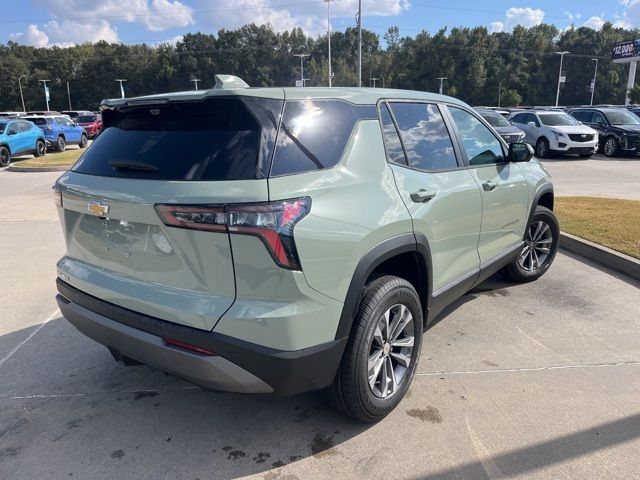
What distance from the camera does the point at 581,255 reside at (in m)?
6.20

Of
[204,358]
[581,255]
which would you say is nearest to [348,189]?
[204,358]

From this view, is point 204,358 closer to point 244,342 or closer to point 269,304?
point 244,342

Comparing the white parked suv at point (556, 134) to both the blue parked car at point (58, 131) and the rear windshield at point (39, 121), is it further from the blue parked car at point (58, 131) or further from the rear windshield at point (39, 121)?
the rear windshield at point (39, 121)

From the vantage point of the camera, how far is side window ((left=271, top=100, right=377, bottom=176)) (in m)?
2.39

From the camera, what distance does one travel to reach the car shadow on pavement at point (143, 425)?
8.66 feet

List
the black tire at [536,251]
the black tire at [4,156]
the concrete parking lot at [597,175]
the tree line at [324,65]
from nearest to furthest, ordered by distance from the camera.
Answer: the black tire at [536,251] < the concrete parking lot at [597,175] < the black tire at [4,156] < the tree line at [324,65]

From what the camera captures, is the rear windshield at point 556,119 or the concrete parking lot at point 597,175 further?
the rear windshield at point 556,119

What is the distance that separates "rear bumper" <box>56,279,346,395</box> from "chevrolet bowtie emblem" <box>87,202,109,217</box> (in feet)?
1.59

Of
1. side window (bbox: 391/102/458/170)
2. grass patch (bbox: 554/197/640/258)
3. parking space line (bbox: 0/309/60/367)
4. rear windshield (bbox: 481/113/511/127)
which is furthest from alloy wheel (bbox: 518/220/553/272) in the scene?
rear windshield (bbox: 481/113/511/127)

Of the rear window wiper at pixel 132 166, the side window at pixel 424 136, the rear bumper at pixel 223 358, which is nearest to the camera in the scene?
the rear bumper at pixel 223 358

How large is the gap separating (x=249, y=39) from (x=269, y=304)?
119m

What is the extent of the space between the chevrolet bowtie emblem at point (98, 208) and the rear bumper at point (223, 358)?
1.59 ft

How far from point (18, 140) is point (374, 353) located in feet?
62.5

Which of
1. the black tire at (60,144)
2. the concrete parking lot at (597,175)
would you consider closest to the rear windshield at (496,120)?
the concrete parking lot at (597,175)
